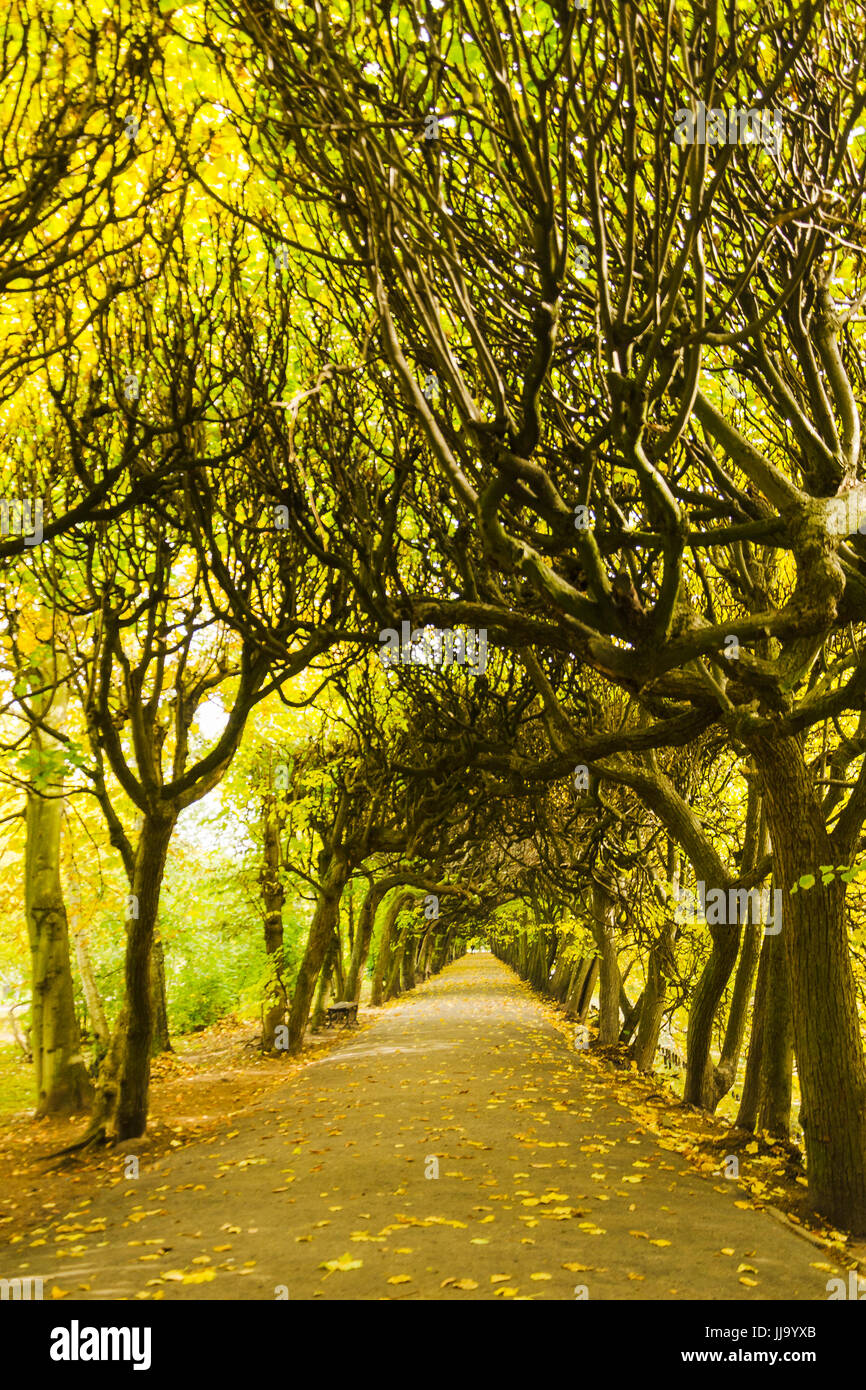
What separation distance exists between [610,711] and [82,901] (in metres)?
10.2

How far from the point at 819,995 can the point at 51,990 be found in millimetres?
10701

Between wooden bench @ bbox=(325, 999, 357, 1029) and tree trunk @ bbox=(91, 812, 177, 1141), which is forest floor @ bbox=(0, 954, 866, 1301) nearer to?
tree trunk @ bbox=(91, 812, 177, 1141)

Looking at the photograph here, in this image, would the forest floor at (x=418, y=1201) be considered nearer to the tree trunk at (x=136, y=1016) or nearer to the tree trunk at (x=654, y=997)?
the tree trunk at (x=136, y=1016)


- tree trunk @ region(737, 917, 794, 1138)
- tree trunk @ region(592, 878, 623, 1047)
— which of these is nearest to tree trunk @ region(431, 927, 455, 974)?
tree trunk @ region(592, 878, 623, 1047)

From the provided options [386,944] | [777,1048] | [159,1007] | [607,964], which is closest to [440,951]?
[386,944]

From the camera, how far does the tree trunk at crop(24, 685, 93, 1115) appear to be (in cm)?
1296

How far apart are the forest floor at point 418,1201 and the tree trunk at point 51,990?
0.68 m

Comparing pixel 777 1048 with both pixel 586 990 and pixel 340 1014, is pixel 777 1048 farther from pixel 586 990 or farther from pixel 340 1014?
pixel 586 990

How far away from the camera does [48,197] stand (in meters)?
5.38

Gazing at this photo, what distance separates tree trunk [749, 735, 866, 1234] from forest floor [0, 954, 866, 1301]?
1.35 ft

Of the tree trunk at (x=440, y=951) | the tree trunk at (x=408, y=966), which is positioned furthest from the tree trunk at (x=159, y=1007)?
Result: the tree trunk at (x=440, y=951)

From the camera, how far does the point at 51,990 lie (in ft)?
42.9

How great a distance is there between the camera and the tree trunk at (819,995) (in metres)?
6.67
